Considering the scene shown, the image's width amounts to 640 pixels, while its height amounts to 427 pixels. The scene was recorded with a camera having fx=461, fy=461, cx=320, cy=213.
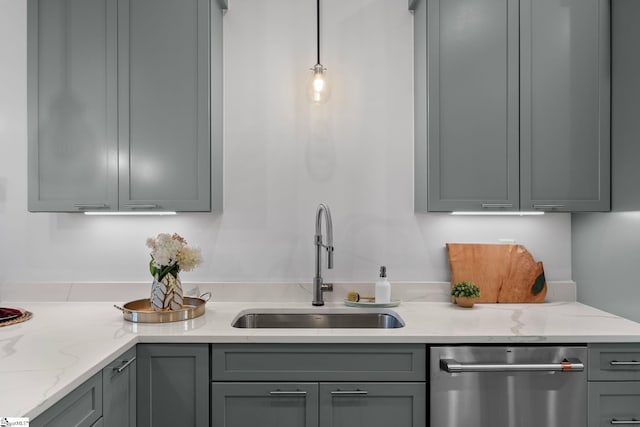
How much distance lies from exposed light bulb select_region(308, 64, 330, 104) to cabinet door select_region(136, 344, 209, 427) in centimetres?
139

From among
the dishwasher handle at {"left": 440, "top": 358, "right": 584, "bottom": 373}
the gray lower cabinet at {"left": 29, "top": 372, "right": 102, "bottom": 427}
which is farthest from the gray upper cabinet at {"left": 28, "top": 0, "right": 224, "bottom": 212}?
the dishwasher handle at {"left": 440, "top": 358, "right": 584, "bottom": 373}

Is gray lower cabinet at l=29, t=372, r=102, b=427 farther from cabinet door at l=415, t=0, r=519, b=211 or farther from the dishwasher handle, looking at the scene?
cabinet door at l=415, t=0, r=519, b=211

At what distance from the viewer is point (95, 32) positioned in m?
2.19

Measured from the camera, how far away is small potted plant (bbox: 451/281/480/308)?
2.34 m

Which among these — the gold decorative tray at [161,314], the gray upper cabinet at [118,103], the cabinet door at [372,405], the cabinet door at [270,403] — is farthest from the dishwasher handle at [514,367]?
the gray upper cabinet at [118,103]

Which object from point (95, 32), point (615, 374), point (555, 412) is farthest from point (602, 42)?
point (95, 32)

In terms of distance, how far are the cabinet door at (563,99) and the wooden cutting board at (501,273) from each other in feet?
1.30

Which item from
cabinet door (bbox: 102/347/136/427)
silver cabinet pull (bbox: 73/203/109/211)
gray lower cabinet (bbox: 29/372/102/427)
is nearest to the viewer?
gray lower cabinet (bbox: 29/372/102/427)

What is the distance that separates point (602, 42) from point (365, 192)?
1.35 meters

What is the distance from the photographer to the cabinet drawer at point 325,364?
1.85 m

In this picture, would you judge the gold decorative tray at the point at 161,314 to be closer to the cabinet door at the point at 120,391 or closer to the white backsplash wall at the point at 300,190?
the cabinet door at the point at 120,391

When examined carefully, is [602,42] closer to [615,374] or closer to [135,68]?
[615,374]

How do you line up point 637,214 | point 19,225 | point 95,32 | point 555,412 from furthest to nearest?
point 19,225 < point 95,32 < point 637,214 < point 555,412

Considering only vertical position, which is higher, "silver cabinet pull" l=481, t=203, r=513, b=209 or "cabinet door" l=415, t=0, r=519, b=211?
"cabinet door" l=415, t=0, r=519, b=211
